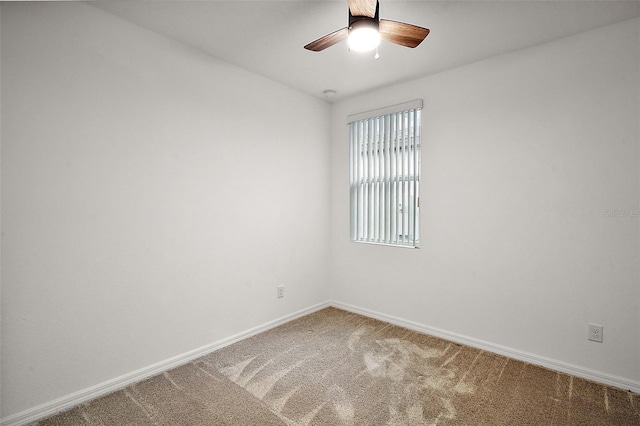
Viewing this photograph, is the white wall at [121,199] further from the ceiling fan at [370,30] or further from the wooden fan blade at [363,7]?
the wooden fan blade at [363,7]

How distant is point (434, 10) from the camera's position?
6.91ft

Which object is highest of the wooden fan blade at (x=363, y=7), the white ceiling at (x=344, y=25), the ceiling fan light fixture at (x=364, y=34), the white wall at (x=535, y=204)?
the white ceiling at (x=344, y=25)

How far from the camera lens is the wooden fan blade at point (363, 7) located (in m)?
1.68

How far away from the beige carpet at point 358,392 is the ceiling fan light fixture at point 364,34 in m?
2.29

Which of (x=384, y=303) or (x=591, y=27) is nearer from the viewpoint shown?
(x=591, y=27)

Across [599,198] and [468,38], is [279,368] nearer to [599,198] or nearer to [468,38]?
[599,198]

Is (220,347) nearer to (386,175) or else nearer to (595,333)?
(386,175)

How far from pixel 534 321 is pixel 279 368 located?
2.15m

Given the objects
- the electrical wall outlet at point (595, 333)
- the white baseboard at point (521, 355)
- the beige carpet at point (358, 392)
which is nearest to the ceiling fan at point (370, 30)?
the beige carpet at point (358, 392)

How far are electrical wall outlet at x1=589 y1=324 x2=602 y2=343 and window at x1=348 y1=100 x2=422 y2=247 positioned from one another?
1504 millimetres

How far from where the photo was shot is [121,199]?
7.39ft

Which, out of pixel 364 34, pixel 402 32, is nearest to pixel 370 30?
pixel 364 34

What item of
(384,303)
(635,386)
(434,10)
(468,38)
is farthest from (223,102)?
(635,386)

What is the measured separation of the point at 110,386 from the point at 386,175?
3047mm
